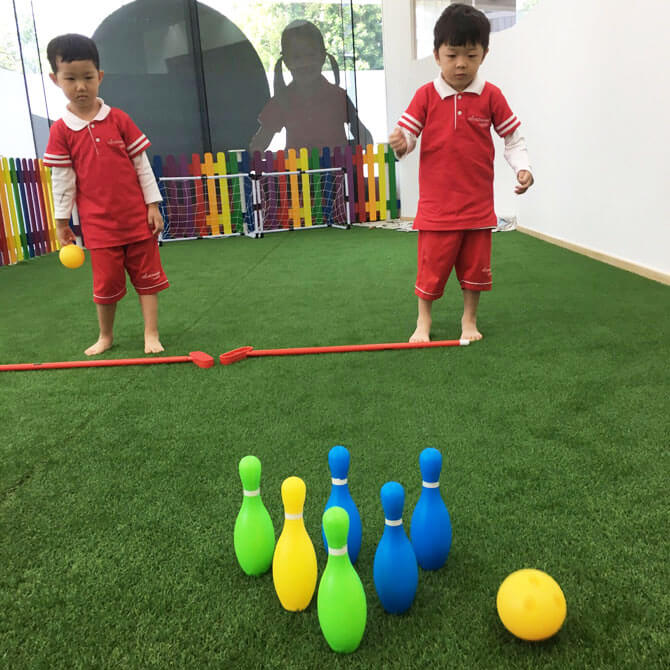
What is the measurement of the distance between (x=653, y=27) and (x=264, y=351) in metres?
3.00

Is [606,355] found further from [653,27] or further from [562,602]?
[653,27]

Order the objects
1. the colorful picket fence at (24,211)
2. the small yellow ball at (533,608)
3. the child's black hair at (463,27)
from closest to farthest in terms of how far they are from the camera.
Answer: the small yellow ball at (533,608) → the child's black hair at (463,27) → the colorful picket fence at (24,211)

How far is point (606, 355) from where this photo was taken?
2.37 meters

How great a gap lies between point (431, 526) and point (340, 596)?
254 millimetres

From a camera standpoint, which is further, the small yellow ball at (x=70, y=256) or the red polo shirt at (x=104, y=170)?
the small yellow ball at (x=70, y=256)

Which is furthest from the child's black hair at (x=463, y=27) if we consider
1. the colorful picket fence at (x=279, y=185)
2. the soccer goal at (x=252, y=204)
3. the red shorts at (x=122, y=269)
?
the soccer goal at (x=252, y=204)

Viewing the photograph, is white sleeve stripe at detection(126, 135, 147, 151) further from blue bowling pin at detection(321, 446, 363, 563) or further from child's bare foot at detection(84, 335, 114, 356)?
blue bowling pin at detection(321, 446, 363, 563)

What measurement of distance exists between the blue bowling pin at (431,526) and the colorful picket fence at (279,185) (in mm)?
6878

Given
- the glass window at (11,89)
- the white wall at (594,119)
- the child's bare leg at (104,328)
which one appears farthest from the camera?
the glass window at (11,89)

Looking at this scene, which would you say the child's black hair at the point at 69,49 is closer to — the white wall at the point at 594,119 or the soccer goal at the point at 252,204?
the white wall at the point at 594,119

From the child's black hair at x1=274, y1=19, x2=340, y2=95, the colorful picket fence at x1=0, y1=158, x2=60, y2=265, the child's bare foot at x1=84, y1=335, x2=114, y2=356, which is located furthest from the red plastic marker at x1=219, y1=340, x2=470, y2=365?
the child's black hair at x1=274, y1=19, x2=340, y2=95

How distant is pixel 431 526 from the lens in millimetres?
1126

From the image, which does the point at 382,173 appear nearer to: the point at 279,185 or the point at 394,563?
the point at 279,185

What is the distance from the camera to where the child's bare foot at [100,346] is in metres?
2.75
